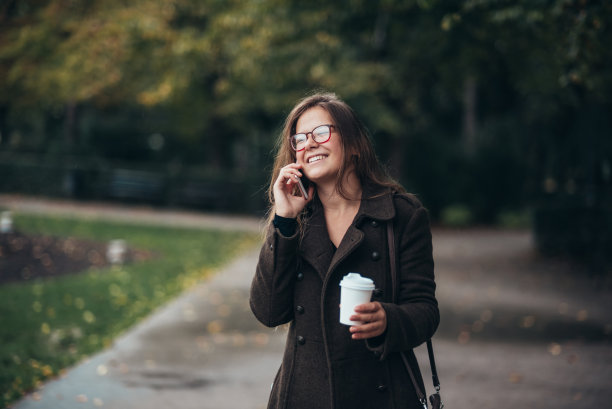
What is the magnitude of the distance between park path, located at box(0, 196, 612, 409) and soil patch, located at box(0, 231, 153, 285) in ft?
7.13

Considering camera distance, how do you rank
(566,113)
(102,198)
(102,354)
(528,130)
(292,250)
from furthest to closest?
(102,198) → (528,130) → (566,113) → (102,354) → (292,250)

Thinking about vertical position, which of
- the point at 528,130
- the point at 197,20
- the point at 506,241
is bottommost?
the point at 506,241

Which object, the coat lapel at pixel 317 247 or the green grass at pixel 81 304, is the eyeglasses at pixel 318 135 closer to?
the coat lapel at pixel 317 247

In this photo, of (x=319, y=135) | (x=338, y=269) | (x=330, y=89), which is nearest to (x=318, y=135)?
(x=319, y=135)

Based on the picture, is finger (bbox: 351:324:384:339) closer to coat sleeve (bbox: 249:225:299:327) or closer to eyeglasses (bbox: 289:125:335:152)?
coat sleeve (bbox: 249:225:299:327)

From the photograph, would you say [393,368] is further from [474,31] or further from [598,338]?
[474,31]

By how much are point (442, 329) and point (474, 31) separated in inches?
201

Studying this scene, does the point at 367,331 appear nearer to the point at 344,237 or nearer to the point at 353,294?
the point at 353,294

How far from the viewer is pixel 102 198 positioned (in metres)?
22.2

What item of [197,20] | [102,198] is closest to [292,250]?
[197,20]

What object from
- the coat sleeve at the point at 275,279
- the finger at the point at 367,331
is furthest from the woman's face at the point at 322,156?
the finger at the point at 367,331

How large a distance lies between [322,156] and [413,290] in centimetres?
62

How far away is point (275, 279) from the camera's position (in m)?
2.50

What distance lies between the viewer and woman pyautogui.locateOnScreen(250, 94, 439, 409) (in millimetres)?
2438
